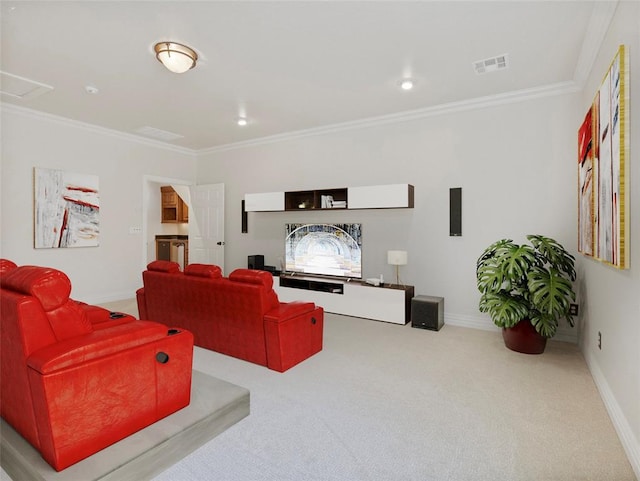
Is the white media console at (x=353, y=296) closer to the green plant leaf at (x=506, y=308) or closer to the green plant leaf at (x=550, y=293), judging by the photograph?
the green plant leaf at (x=506, y=308)

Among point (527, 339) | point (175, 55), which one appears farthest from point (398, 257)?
point (175, 55)

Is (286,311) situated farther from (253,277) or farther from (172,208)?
(172,208)

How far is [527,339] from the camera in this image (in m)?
3.35

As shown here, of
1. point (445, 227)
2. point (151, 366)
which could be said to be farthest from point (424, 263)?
point (151, 366)

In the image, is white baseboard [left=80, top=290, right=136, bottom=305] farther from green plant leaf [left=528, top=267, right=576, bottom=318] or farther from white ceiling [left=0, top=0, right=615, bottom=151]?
green plant leaf [left=528, top=267, right=576, bottom=318]

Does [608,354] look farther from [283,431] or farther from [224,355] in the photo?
[224,355]

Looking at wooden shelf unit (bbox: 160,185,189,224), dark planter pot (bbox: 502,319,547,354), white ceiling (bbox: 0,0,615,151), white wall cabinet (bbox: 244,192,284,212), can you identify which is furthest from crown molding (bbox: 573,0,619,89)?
wooden shelf unit (bbox: 160,185,189,224)

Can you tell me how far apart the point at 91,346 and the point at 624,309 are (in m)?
2.90

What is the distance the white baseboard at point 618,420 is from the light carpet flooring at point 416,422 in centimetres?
4

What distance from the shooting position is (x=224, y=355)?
3262 millimetres

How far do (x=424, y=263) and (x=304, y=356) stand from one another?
2237mm

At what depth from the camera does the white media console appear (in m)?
4.44

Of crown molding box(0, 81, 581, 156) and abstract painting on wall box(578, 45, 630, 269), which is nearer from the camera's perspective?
abstract painting on wall box(578, 45, 630, 269)

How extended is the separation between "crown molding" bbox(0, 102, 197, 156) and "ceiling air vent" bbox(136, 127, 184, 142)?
0.77 ft
